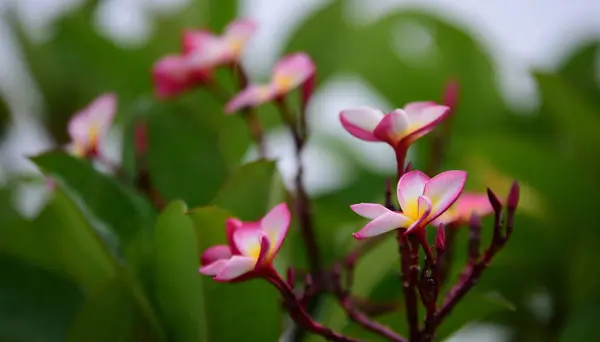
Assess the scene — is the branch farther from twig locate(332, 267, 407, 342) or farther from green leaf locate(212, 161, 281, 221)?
green leaf locate(212, 161, 281, 221)

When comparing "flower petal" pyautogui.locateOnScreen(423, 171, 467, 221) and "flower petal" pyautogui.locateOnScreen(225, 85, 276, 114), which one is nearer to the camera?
"flower petal" pyautogui.locateOnScreen(423, 171, 467, 221)

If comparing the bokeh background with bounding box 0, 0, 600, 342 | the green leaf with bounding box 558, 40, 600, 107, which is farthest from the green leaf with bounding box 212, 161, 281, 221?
the green leaf with bounding box 558, 40, 600, 107

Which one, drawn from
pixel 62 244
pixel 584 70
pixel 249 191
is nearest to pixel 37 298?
pixel 62 244

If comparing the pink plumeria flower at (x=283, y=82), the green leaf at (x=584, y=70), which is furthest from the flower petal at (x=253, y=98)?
the green leaf at (x=584, y=70)

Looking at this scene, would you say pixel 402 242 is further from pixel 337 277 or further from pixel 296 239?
pixel 296 239

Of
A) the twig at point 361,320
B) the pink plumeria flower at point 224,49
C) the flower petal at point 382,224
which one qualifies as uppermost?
the flower petal at point 382,224

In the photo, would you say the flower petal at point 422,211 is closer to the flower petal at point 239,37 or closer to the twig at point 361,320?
the twig at point 361,320

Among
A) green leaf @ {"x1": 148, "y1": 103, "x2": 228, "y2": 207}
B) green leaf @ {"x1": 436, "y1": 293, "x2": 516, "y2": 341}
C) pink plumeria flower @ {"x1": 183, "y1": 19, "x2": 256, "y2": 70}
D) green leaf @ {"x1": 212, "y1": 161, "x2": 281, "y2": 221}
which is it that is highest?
pink plumeria flower @ {"x1": 183, "y1": 19, "x2": 256, "y2": 70}
